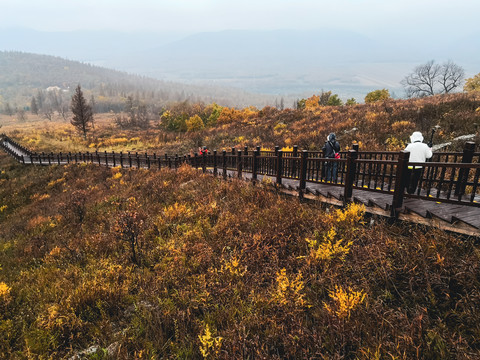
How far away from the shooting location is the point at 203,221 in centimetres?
702

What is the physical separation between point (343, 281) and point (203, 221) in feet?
13.4

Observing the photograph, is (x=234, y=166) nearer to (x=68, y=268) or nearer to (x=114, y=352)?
(x=68, y=268)

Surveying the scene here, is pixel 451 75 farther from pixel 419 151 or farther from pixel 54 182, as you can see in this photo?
pixel 54 182

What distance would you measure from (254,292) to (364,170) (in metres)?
4.11

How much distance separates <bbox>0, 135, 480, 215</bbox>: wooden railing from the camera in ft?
17.6

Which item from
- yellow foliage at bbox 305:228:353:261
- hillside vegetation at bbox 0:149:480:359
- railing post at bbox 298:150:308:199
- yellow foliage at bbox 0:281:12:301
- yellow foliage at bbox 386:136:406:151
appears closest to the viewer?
hillside vegetation at bbox 0:149:480:359

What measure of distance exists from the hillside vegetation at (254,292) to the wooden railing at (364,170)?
102cm

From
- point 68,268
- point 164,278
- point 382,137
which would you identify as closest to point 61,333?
point 164,278

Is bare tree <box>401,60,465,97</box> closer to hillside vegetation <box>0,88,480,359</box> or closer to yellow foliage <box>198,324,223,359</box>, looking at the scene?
hillside vegetation <box>0,88,480,359</box>

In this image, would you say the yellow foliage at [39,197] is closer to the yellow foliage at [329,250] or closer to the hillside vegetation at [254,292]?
the hillside vegetation at [254,292]

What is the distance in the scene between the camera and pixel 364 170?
240 inches

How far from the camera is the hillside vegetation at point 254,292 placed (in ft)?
10.4

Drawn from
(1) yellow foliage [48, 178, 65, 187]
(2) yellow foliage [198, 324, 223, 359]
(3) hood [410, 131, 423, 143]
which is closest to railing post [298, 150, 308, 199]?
(3) hood [410, 131, 423, 143]

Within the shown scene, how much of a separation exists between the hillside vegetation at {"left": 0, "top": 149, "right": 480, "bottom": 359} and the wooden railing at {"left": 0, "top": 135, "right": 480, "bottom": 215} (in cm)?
102
